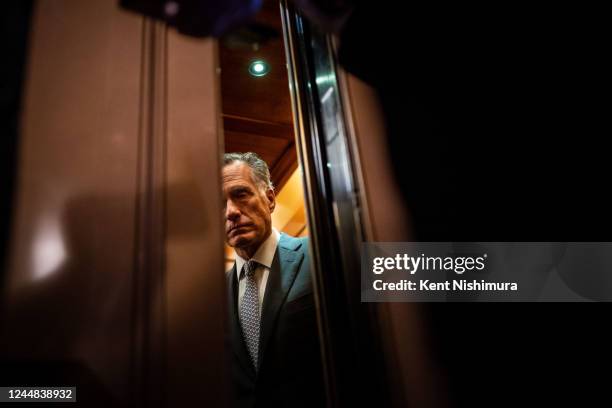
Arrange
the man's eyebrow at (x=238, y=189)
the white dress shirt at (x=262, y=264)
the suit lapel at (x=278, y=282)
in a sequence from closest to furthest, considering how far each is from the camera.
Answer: the suit lapel at (x=278, y=282) < the white dress shirt at (x=262, y=264) < the man's eyebrow at (x=238, y=189)

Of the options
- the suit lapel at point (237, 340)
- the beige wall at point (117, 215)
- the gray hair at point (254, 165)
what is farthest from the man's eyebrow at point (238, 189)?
the beige wall at point (117, 215)

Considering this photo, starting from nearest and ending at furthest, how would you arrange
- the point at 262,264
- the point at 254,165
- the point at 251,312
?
1. the point at 251,312
2. the point at 262,264
3. the point at 254,165

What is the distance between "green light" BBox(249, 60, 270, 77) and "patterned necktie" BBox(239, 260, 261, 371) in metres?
1.19

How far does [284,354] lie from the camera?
166 centimetres

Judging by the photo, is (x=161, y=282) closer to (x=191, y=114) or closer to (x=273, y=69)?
(x=191, y=114)

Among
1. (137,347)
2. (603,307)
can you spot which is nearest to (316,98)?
(137,347)

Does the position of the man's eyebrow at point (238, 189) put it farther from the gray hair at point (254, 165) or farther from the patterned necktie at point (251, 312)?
the patterned necktie at point (251, 312)

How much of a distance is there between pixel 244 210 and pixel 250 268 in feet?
1.08

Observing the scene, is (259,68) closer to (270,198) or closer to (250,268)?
(270,198)

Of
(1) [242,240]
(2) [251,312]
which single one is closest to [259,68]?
(1) [242,240]

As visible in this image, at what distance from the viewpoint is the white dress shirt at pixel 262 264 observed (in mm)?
2002

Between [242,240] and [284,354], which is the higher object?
[242,240]

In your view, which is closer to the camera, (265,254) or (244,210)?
(265,254)

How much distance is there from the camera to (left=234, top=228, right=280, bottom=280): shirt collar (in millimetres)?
2041
